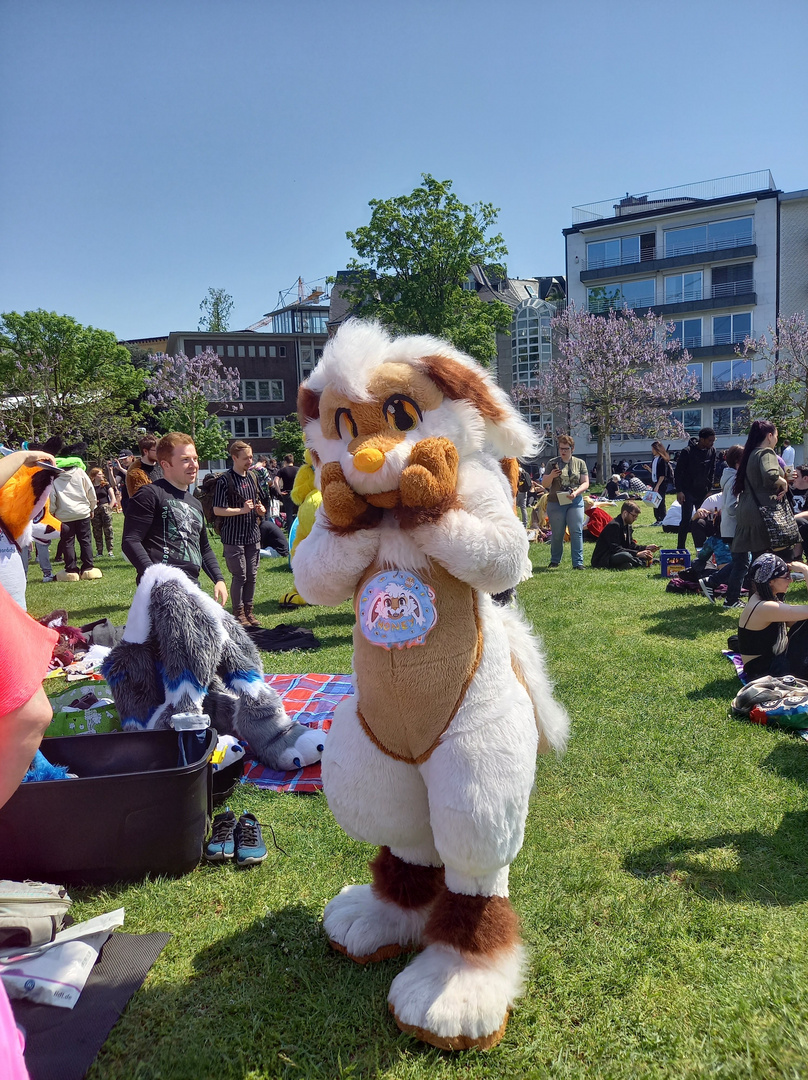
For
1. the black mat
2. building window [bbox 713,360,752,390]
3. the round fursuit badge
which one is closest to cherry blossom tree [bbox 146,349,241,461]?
building window [bbox 713,360,752,390]

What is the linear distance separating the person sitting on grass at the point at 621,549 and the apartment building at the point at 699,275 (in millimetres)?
27242

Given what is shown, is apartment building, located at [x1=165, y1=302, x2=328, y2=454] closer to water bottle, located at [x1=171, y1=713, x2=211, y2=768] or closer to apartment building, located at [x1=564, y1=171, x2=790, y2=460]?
apartment building, located at [x1=564, y1=171, x2=790, y2=460]

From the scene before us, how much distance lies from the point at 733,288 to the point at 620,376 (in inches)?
506

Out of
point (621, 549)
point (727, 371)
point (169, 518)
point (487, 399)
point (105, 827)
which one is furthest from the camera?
point (727, 371)

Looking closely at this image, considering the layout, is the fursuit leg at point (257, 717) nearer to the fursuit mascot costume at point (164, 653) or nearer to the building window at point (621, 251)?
the fursuit mascot costume at point (164, 653)

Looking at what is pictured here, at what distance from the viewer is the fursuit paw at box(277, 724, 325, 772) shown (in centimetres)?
392

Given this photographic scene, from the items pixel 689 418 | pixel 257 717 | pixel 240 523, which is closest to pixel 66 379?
pixel 240 523

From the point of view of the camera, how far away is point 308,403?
2301 millimetres

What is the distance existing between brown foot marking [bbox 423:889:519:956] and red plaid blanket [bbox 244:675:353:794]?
115 centimetres

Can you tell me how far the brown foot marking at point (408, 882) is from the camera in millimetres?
2352

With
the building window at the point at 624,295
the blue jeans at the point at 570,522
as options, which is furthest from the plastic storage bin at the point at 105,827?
the building window at the point at 624,295

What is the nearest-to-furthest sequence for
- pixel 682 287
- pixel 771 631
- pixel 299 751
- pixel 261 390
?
pixel 299 751 → pixel 771 631 → pixel 682 287 → pixel 261 390

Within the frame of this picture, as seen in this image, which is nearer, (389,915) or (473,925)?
(473,925)

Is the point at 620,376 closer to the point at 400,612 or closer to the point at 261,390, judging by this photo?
the point at 261,390
